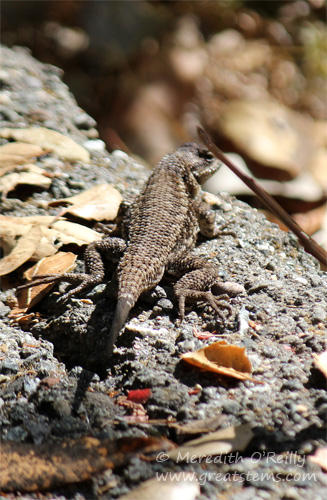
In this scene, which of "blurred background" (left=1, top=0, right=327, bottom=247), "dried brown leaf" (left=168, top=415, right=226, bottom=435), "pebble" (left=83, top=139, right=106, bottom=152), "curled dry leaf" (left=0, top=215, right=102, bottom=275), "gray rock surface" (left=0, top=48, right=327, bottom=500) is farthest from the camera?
"blurred background" (left=1, top=0, right=327, bottom=247)

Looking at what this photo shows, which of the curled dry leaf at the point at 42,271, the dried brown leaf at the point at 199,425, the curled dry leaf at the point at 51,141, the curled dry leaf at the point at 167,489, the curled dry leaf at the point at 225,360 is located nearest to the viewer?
the curled dry leaf at the point at 167,489

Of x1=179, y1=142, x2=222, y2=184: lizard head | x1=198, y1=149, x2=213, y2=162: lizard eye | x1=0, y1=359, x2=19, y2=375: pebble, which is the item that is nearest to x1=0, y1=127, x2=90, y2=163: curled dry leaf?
x1=179, y1=142, x2=222, y2=184: lizard head

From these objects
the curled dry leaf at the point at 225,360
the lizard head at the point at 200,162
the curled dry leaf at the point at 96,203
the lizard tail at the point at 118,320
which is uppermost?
the lizard head at the point at 200,162

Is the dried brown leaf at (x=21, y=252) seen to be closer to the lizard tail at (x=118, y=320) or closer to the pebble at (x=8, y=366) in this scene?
the pebble at (x=8, y=366)

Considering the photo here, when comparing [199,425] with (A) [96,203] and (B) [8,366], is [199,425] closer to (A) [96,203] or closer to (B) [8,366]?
(B) [8,366]

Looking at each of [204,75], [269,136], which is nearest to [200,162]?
[269,136]

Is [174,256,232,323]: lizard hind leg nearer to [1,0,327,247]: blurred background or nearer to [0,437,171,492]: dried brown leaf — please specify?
[0,437,171,492]: dried brown leaf

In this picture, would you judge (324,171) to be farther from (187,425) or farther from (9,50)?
(187,425)

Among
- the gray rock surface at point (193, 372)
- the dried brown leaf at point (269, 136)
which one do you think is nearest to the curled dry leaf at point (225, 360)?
the gray rock surface at point (193, 372)
